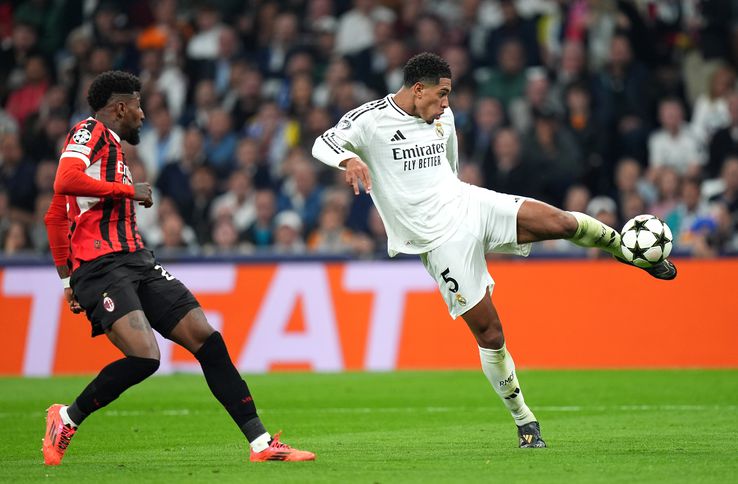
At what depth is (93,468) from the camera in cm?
784

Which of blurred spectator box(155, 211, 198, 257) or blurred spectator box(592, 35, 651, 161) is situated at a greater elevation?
blurred spectator box(592, 35, 651, 161)

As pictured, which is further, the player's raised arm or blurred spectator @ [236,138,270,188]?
blurred spectator @ [236,138,270,188]

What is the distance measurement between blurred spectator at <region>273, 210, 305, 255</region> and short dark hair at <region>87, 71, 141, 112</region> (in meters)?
8.46

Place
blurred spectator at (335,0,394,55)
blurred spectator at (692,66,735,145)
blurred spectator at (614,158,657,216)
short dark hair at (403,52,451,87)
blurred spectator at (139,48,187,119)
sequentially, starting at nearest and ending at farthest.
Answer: short dark hair at (403,52,451,87), blurred spectator at (614,158,657,216), blurred spectator at (692,66,735,145), blurred spectator at (335,0,394,55), blurred spectator at (139,48,187,119)

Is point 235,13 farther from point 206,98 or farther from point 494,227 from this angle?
point 494,227

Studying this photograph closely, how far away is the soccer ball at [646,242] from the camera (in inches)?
342

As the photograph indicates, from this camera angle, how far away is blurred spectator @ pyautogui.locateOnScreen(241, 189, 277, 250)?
17391 mm

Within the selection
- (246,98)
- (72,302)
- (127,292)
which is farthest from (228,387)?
(246,98)

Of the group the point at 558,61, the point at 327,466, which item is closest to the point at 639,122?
the point at 558,61

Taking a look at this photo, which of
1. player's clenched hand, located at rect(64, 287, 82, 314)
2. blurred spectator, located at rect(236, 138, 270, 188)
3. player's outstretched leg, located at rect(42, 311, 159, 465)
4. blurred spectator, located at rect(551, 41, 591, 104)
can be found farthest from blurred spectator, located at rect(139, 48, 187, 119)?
player's outstretched leg, located at rect(42, 311, 159, 465)

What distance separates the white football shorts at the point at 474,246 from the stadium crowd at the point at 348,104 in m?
7.04

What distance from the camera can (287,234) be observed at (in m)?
17.0

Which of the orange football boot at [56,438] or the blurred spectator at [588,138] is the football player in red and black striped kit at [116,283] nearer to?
the orange football boot at [56,438]

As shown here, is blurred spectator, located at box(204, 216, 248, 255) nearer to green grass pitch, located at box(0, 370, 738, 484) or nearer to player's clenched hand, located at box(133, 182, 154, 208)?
green grass pitch, located at box(0, 370, 738, 484)
